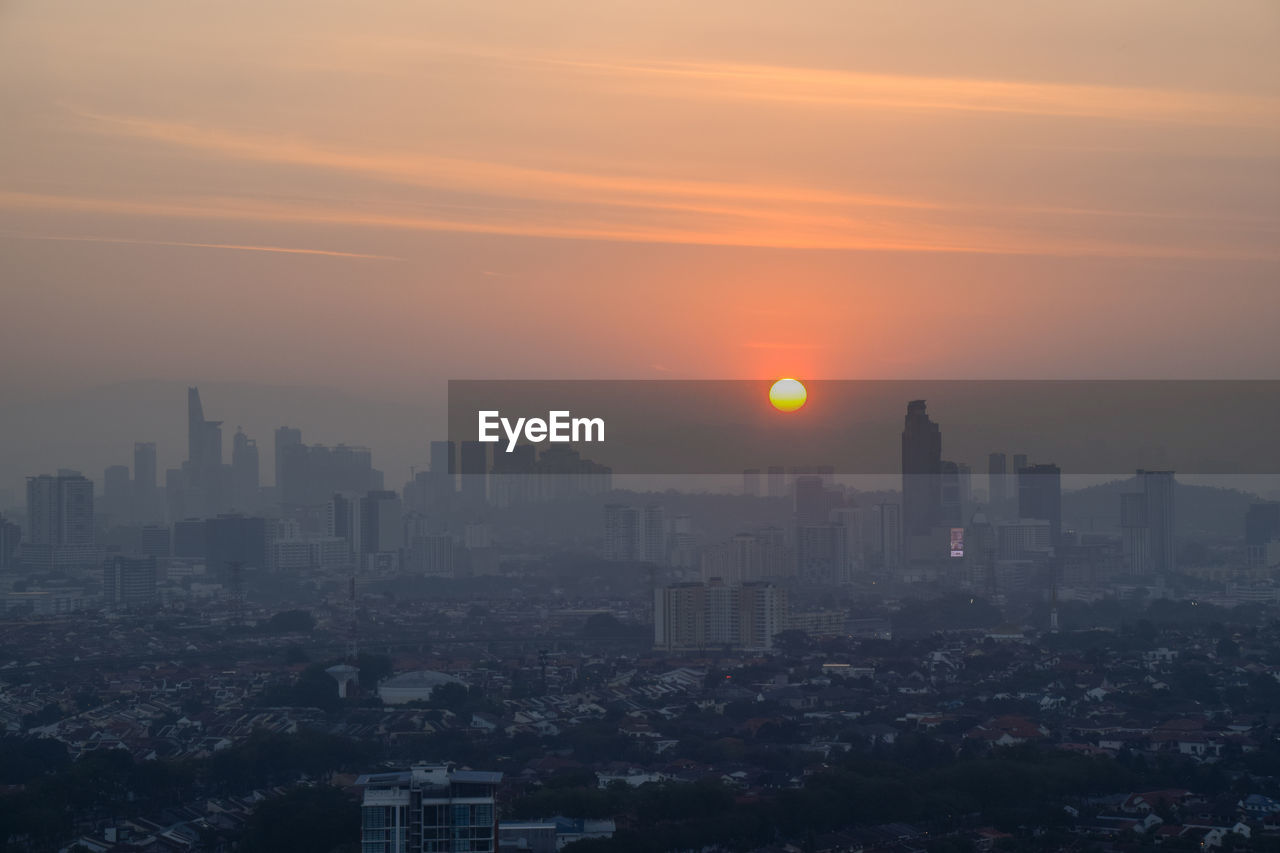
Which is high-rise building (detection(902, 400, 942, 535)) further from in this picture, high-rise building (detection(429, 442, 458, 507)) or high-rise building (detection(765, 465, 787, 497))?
high-rise building (detection(429, 442, 458, 507))

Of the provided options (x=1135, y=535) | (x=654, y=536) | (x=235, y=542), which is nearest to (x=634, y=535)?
(x=654, y=536)

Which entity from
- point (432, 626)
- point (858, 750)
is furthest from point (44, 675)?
point (858, 750)

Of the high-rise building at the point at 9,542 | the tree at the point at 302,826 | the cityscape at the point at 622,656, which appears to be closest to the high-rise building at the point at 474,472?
the cityscape at the point at 622,656

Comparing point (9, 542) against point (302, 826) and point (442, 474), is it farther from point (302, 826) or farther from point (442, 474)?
point (302, 826)

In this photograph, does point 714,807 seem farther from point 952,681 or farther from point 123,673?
point 123,673

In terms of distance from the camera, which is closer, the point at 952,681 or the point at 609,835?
the point at 609,835
